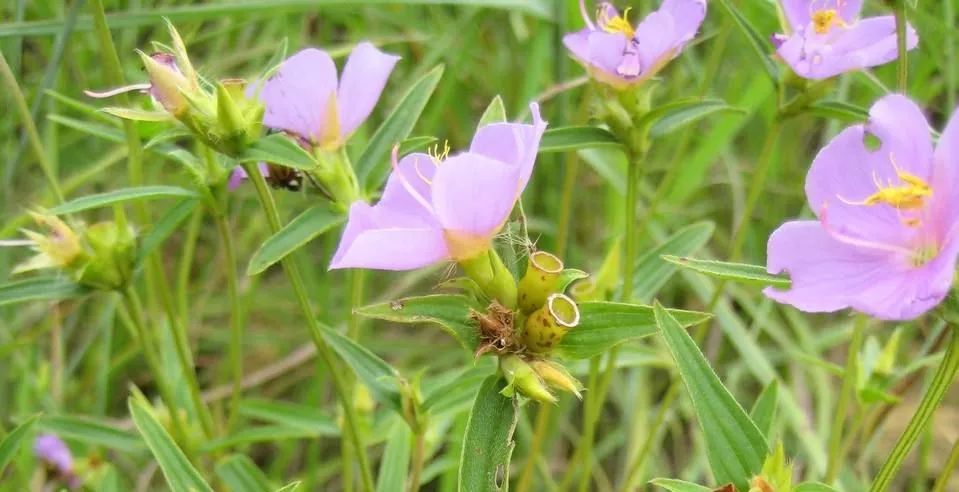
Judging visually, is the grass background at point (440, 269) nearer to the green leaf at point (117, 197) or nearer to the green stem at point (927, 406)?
A: the green leaf at point (117, 197)

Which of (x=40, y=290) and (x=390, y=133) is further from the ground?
(x=390, y=133)

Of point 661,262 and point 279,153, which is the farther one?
point 661,262

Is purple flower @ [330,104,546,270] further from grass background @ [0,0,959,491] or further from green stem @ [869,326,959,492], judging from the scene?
grass background @ [0,0,959,491]

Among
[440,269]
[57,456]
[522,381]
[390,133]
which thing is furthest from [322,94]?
[440,269]

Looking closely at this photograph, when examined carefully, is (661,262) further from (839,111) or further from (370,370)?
(370,370)

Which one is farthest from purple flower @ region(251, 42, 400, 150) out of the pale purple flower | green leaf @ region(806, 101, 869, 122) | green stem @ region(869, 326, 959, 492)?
the pale purple flower

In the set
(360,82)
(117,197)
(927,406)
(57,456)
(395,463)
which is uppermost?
(360,82)

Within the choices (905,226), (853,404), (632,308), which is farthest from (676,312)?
(853,404)

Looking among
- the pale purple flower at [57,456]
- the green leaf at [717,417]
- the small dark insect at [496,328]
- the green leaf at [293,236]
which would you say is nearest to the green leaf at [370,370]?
the green leaf at [293,236]
